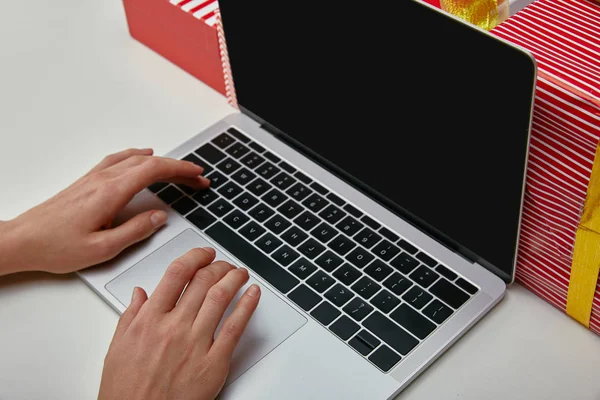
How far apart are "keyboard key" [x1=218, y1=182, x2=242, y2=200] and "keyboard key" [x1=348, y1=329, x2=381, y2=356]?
257 mm

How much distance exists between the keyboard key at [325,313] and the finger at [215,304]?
3.2 inches

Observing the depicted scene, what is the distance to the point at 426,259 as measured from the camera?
81cm

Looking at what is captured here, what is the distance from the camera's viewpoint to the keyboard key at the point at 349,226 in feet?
2.78

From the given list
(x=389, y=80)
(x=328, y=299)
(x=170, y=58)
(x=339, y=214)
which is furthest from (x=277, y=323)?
(x=170, y=58)

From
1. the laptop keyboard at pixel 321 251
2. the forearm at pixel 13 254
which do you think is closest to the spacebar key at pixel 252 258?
the laptop keyboard at pixel 321 251

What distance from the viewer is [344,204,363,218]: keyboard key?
0.86 meters

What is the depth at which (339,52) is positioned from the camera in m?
0.78

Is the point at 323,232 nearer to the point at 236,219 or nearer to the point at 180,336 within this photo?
the point at 236,219

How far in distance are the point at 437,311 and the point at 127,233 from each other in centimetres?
35

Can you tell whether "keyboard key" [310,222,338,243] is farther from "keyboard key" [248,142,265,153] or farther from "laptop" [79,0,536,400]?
"keyboard key" [248,142,265,153]

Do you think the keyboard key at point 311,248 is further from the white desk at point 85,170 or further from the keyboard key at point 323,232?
the white desk at point 85,170

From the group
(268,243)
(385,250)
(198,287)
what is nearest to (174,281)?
(198,287)

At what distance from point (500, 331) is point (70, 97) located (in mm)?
713

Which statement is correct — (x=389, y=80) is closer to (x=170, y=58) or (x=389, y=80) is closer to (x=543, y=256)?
(x=543, y=256)
